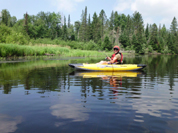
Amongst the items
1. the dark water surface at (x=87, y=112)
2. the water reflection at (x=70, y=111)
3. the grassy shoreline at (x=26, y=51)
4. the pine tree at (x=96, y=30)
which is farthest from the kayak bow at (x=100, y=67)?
the pine tree at (x=96, y=30)

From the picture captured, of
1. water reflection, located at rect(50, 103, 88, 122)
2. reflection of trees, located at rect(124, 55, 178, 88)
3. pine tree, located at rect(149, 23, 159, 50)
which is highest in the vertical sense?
pine tree, located at rect(149, 23, 159, 50)

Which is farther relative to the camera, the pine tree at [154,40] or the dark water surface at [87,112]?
the pine tree at [154,40]

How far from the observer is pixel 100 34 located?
77.2m

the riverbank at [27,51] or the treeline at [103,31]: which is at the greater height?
the treeline at [103,31]

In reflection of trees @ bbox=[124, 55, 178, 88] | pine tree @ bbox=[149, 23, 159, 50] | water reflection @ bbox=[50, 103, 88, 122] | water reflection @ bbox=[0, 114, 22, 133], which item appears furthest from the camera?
pine tree @ bbox=[149, 23, 159, 50]

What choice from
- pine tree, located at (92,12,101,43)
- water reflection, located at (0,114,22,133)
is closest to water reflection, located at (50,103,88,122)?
water reflection, located at (0,114,22,133)

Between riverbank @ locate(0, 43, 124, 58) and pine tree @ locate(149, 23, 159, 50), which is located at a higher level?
pine tree @ locate(149, 23, 159, 50)

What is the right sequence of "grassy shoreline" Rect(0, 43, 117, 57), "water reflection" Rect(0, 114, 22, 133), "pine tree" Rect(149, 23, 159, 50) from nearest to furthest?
"water reflection" Rect(0, 114, 22, 133), "grassy shoreline" Rect(0, 43, 117, 57), "pine tree" Rect(149, 23, 159, 50)

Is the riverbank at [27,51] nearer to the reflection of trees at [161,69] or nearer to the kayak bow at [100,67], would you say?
the kayak bow at [100,67]

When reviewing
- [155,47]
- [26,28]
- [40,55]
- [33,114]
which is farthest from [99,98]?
[155,47]

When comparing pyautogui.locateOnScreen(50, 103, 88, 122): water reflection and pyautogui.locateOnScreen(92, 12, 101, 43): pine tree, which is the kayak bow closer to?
pyautogui.locateOnScreen(50, 103, 88, 122): water reflection

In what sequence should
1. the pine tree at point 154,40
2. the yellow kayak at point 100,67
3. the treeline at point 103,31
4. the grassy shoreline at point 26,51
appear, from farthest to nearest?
the pine tree at point 154,40, the treeline at point 103,31, the grassy shoreline at point 26,51, the yellow kayak at point 100,67

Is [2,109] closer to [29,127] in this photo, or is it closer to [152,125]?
[29,127]

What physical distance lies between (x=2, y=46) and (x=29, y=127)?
16.9m
